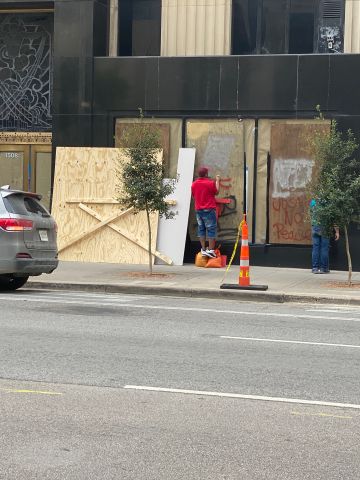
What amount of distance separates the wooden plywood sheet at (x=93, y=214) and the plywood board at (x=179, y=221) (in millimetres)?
247

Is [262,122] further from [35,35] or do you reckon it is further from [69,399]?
[69,399]

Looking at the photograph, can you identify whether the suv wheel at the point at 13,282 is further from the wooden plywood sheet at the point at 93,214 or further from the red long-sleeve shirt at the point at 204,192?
the red long-sleeve shirt at the point at 204,192

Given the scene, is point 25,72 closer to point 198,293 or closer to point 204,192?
point 204,192

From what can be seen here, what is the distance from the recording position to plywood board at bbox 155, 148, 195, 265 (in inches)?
751

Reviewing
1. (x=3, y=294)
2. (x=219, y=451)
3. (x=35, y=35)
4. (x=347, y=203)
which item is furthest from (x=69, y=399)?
(x=35, y=35)

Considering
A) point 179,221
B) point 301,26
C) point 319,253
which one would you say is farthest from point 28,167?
point 319,253

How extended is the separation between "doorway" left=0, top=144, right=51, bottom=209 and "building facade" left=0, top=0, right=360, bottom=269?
629mm

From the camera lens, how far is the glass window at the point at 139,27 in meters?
20.2

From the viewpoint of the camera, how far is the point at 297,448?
560 centimetres

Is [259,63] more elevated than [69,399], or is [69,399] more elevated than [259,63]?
[259,63]

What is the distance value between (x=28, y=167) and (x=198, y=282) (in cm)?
743

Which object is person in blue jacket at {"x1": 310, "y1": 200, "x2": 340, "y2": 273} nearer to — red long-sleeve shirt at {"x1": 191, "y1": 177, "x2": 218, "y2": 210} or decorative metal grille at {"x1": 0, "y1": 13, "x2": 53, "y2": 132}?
red long-sleeve shirt at {"x1": 191, "y1": 177, "x2": 218, "y2": 210}

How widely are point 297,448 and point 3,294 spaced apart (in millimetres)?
9197

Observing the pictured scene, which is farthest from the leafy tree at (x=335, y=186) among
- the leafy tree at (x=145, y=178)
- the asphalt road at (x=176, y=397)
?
the asphalt road at (x=176, y=397)
